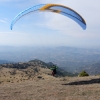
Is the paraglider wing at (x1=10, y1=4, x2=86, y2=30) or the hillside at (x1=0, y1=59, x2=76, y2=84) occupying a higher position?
the paraglider wing at (x1=10, y1=4, x2=86, y2=30)

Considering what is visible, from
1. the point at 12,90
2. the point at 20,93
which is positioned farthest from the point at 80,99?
the point at 12,90

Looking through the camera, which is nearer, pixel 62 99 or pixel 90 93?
pixel 62 99

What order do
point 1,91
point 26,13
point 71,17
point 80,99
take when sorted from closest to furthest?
point 80,99 → point 1,91 → point 26,13 → point 71,17

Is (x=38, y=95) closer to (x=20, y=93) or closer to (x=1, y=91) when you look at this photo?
(x=20, y=93)

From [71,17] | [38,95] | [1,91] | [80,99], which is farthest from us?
[71,17]

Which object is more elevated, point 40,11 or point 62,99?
point 40,11

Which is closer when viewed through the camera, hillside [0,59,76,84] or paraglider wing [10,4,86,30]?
paraglider wing [10,4,86,30]

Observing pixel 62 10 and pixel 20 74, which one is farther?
pixel 20 74

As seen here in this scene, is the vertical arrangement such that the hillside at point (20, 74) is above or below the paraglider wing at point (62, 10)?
below

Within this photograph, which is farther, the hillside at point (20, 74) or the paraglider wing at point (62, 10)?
the hillside at point (20, 74)

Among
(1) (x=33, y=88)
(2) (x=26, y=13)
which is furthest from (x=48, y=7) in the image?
(1) (x=33, y=88)
